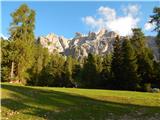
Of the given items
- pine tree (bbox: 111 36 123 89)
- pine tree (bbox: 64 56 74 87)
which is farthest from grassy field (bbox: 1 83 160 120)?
pine tree (bbox: 64 56 74 87)

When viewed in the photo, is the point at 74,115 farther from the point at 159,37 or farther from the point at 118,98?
the point at 159,37

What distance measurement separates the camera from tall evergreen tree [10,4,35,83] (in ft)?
213

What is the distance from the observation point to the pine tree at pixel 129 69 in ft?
221

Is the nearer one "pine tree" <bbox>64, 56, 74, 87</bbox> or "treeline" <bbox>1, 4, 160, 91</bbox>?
"treeline" <bbox>1, 4, 160, 91</bbox>

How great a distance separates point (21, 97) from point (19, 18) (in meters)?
38.4

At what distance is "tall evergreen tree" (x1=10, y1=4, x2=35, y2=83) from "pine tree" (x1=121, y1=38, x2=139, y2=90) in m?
19.3

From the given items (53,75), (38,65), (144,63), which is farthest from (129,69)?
(38,65)

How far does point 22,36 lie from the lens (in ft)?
216

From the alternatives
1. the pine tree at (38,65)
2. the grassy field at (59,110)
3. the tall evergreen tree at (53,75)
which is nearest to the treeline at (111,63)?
the tall evergreen tree at (53,75)

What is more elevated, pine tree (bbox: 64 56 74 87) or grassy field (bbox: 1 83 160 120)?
pine tree (bbox: 64 56 74 87)

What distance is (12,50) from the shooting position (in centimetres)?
6600

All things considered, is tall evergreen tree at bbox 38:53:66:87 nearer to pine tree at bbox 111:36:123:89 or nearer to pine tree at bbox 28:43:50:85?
pine tree at bbox 28:43:50:85

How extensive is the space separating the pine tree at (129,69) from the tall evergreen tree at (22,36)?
63.2ft

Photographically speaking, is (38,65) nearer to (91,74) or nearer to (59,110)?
(91,74)
